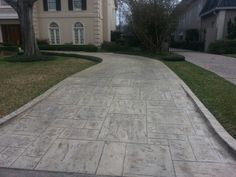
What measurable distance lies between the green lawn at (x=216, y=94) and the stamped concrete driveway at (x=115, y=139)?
1.24 feet

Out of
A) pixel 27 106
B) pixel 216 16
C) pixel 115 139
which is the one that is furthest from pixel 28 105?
pixel 216 16

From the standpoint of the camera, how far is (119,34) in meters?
26.0

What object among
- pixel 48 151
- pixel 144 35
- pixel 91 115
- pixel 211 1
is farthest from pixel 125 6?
pixel 48 151

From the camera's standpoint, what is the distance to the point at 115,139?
3939mm

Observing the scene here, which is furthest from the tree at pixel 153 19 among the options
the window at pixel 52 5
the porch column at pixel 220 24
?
the window at pixel 52 5

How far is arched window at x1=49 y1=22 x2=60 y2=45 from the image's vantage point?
22.9m

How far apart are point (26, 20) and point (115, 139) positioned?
39.6 ft

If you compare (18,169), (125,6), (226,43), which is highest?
(125,6)

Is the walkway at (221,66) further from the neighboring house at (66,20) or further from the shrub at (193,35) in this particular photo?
the shrub at (193,35)

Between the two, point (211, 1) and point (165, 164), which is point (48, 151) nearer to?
point (165, 164)

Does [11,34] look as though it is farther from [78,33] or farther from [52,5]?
[78,33]

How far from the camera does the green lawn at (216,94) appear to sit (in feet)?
15.1

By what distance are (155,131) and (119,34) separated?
22.7m

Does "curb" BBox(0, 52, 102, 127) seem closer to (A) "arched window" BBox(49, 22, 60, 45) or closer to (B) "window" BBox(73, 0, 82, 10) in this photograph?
(B) "window" BBox(73, 0, 82, 10)
